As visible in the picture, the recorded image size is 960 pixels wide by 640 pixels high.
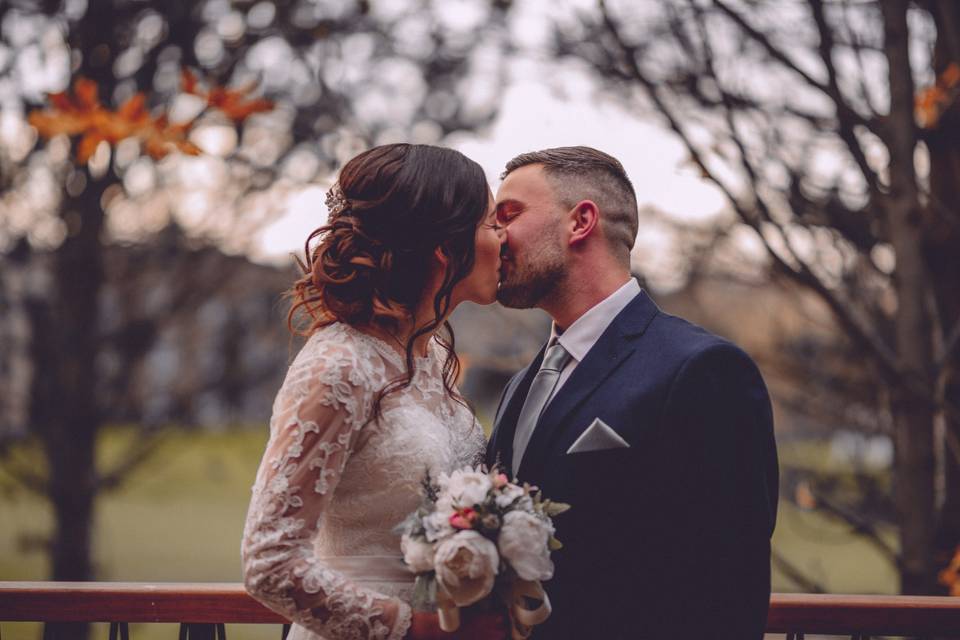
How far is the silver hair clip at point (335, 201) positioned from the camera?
241 centimetres

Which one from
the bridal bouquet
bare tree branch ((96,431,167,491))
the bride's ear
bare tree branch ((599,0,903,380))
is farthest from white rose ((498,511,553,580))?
bare tree branch ((96,431,167,491))

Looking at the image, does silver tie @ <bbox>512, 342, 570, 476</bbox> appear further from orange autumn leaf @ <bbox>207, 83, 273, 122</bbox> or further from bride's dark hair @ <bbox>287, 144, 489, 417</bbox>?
orange autumn leaf @ <bbox>207, 83, 273, 122</bbox>

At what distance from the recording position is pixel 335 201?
8.00 feet

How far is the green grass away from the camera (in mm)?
10076

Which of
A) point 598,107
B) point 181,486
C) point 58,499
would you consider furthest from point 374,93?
point 181,486

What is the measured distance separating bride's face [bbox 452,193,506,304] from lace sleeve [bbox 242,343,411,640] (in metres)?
0.55

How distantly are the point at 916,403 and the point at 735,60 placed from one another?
1.79 meters

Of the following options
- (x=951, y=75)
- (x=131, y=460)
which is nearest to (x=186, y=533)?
(x=131, y=460)

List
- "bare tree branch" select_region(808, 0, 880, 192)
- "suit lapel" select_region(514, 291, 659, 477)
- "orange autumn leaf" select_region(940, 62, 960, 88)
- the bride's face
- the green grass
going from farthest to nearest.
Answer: the green grass
"orange autumn leaf" select_region(940, 62, 960, 88)
"bare tree branch" select_region(808, 0, 880, 192)
the bride's face
"suit lapel" select_region(514, 291, 659, 477)

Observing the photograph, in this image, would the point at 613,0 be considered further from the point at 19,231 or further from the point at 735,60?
the point at 19,231

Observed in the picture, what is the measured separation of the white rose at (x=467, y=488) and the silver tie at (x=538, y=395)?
16.9 inches

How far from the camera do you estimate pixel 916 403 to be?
3252 mm

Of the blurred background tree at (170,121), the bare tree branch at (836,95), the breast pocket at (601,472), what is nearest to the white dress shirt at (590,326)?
the breast pocket at (601,472)

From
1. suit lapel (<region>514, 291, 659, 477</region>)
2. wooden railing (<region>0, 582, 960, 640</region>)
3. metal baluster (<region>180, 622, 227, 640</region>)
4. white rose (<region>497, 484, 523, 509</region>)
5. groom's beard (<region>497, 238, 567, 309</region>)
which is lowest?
metal baluster (<region>180, 622, 227, 640</region>)
